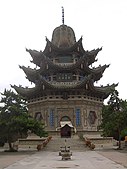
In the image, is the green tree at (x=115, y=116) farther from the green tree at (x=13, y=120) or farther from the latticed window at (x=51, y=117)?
the latticed window at (x=51, y=117)

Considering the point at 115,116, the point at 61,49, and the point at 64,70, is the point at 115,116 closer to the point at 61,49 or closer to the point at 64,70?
the point at 64,70

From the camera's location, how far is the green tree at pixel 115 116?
33781 millimetres

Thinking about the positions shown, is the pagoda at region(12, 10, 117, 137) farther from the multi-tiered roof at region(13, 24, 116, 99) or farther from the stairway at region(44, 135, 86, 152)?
the stairway at region(44, 135, 86, 152)

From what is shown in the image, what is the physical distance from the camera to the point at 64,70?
1961 inches

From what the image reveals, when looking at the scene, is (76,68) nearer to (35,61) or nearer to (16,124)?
(35,61)

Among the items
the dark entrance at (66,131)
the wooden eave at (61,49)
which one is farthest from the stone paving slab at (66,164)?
the wooden eave at (61,49)

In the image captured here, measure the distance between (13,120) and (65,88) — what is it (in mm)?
16809

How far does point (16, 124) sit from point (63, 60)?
906 inches

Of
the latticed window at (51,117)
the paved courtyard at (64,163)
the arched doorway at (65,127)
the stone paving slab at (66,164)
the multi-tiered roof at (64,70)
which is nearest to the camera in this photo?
the stone paving slab at (66,164)

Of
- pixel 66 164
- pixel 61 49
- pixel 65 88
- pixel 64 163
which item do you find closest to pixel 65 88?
pixel 65 88

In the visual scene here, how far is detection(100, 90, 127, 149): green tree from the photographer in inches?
1330

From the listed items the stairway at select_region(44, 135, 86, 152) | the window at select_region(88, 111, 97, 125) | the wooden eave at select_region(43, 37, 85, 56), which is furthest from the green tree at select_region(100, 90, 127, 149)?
the wooden eave at select_region(43, 37, 85, 56)

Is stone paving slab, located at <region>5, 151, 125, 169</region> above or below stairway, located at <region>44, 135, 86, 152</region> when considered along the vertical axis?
below

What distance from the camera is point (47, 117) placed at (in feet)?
→ 153
